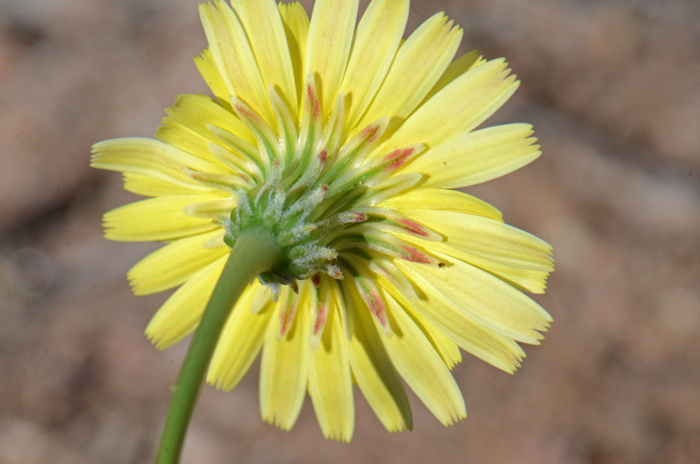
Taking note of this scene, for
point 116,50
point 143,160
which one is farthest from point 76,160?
point 143,160

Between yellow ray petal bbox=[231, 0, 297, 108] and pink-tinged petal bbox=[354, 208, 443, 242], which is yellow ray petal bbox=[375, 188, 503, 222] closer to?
pink-tinged petal bbox=[354, 208, 443, 242]

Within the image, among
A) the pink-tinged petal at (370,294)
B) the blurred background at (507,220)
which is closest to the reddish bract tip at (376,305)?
the pink-tinged petal at (370,294)

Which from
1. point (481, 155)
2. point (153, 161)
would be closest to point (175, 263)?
point (153, 161)

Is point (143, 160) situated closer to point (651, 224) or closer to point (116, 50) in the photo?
point (116, 50)

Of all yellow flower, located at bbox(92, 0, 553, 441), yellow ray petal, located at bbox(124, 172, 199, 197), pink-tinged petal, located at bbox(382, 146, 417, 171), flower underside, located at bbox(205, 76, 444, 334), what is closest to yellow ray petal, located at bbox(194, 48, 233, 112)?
yellow flower, located at bbox(92, 0, 553, 441)

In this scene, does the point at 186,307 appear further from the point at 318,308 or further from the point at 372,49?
the point at 372,49

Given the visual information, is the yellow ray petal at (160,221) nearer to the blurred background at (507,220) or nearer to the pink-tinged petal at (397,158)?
the pink-tinged petal at (397,158)

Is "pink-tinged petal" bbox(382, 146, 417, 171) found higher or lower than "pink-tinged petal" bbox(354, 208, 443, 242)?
higher
